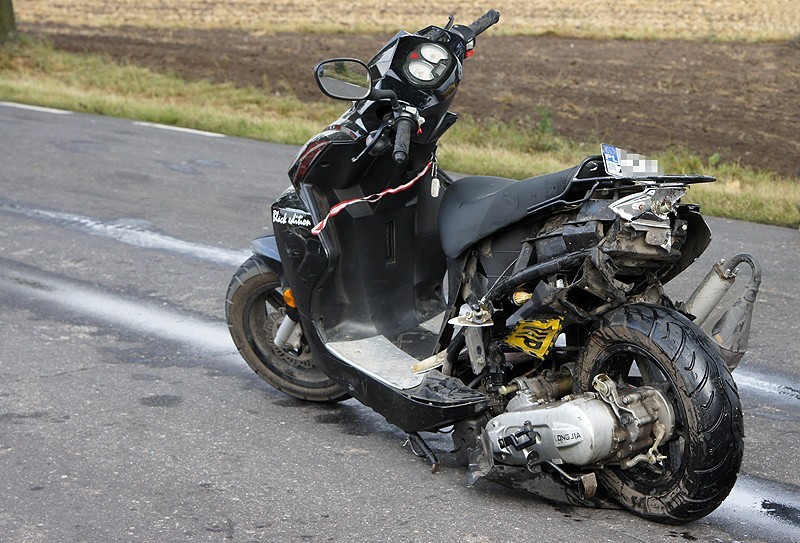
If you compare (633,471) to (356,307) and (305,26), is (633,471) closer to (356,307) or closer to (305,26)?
(356,307)

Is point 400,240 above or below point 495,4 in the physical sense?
below

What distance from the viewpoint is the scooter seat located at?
426 cm

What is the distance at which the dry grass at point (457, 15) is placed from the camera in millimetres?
25266

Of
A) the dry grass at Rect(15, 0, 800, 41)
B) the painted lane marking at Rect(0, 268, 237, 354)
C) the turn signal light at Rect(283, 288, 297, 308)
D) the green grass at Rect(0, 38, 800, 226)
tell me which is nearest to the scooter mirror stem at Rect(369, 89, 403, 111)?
the turn signal light at Rect(283, 288, 297, 308)

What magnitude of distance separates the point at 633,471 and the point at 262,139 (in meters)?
9.39

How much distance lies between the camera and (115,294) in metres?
7.27

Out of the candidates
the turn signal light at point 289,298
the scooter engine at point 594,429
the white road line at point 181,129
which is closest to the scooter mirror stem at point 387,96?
the turn signal light at point 289,298

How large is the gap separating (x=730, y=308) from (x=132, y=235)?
536cm

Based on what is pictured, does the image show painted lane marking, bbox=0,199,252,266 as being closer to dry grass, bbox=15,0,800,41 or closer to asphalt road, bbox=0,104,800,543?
asphalt road, bbox=0,104,800,543

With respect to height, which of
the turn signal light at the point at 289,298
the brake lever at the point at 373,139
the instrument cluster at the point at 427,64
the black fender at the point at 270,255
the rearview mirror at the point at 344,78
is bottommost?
the turn signal light at the point at 289,298

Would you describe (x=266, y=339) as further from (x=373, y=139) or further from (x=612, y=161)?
(x=612, y=161)

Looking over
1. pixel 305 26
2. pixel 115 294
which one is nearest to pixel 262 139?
pixel 115 294

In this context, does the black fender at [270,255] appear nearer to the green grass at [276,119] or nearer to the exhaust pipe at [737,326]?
the exhaust pipe at [737,326]

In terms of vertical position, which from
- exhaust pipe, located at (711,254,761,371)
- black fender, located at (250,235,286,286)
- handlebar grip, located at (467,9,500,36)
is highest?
handlebar grip, located at (467,9,500,36)
